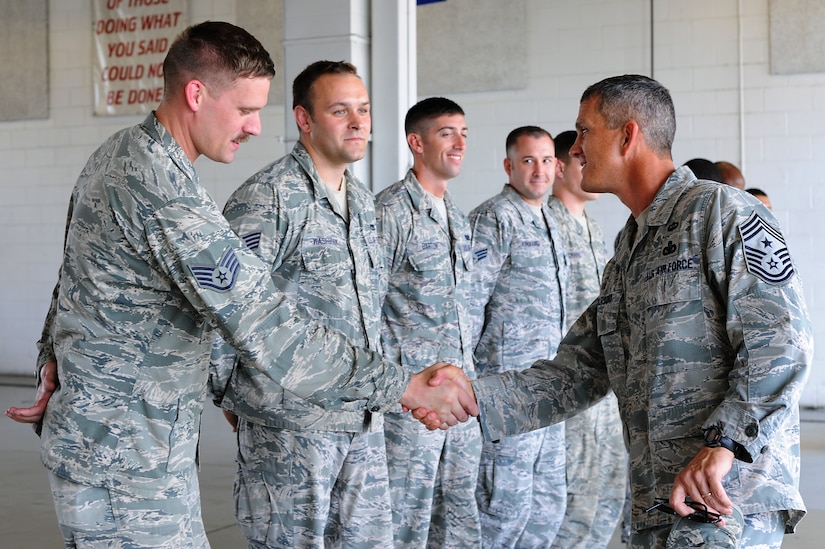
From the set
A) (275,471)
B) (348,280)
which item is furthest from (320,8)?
(275,471)

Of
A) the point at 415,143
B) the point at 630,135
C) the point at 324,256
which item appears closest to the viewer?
the point at 630,135

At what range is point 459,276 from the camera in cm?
438

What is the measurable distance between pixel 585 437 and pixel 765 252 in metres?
2.99

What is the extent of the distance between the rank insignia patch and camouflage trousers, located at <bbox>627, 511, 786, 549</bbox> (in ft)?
3.49

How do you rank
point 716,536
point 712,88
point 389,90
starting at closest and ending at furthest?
point 716,536 → point 389,90 → point 712,88

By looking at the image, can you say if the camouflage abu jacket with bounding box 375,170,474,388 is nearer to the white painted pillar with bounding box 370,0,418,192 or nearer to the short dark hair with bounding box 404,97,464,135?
the short dark hair with bounding box 404,97,464,135

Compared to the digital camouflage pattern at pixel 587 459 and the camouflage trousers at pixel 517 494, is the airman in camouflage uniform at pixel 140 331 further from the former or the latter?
the digital camouflage pattern at pixel 587 459

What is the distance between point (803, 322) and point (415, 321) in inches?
86.3

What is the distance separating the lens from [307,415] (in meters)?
3.11

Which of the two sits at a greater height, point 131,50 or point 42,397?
point 131,50

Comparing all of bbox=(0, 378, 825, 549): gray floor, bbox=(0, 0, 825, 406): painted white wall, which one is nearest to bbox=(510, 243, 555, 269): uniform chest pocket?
bbox=(0, 378, 825, 549): gray floor

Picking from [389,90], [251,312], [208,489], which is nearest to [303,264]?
[251,312]

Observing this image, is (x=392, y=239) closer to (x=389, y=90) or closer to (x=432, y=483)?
(x=432, y=483)

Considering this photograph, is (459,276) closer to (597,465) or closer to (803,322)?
(597,465)
